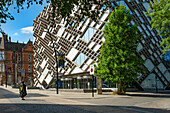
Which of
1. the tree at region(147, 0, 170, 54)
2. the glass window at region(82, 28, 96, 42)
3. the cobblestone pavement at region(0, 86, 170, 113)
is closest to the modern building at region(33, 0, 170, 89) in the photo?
the glass window at region(82, 28, 96, 42)

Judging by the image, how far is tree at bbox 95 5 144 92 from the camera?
27.7m

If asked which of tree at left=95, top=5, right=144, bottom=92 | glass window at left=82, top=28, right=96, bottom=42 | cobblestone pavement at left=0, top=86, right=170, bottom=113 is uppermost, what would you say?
glass window at left=82, top=28, right=96, bottom=42

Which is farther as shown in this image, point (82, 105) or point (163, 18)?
point (163, 18)

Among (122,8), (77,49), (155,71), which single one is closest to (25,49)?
(77,49)

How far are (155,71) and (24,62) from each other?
190ft

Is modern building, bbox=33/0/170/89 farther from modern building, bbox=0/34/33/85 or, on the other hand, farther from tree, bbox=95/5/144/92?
modern building, bbox=0/34/33/85

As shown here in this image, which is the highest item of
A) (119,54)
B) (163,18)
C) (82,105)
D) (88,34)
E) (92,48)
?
(88,34)

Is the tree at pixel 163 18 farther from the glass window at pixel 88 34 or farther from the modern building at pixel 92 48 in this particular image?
the glass window at pixel 88 34

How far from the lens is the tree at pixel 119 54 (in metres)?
27.7

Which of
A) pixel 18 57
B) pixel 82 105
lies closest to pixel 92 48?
pixel 82 105

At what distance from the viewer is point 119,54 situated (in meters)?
27.6

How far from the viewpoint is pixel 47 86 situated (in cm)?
6394

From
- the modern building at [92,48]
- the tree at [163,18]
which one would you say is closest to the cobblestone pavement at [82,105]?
the tree at [163,18]

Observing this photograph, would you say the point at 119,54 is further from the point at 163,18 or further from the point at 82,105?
the point at 82,105
